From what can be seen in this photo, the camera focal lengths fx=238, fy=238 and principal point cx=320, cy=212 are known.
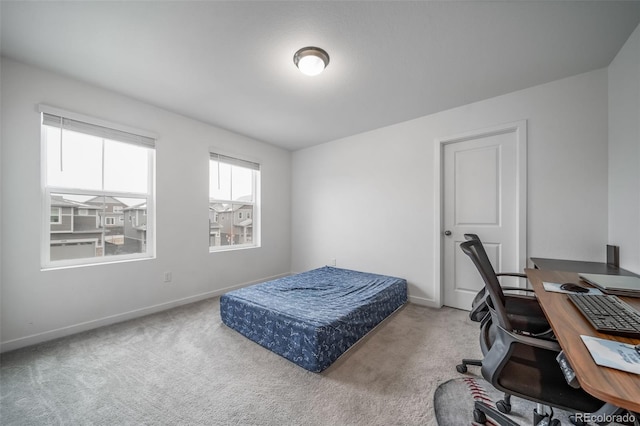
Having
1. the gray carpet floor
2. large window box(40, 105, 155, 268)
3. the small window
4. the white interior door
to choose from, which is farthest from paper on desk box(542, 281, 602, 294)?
the small window

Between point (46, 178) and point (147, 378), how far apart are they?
2070mm

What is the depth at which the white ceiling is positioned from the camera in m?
1.54

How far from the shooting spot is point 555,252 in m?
2.29

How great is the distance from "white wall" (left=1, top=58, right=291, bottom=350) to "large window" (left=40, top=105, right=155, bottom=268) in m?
0.10

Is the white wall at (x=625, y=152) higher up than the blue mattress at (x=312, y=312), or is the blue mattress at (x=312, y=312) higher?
the white wall at (x=625, y=152)

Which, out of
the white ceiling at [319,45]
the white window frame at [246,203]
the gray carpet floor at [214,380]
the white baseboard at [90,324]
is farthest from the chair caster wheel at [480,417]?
the white window frame at [246,203]

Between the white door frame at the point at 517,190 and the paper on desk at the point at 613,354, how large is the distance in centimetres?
204

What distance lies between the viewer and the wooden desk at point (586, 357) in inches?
21.8

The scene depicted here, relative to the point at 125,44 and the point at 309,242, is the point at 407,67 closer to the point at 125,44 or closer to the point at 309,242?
the point at 125,44

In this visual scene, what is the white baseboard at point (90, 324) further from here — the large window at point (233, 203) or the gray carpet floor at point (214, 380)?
the large window at point (233, 203)

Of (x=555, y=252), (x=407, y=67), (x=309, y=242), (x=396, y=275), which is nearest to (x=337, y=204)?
(x=309, y=242)

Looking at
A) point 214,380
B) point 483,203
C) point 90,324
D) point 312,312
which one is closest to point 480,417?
point 312,312

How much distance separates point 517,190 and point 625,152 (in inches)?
29.7

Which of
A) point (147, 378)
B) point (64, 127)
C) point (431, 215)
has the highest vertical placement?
point (64, 127)
